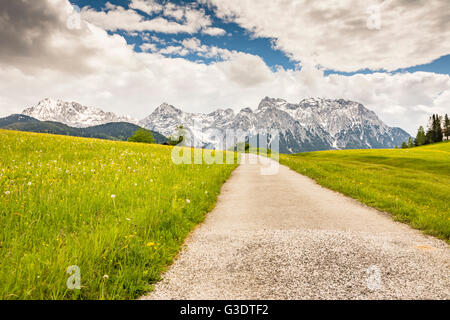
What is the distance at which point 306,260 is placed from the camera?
4.41 meters

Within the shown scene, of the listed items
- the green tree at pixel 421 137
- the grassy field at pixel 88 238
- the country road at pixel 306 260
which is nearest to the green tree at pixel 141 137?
the grassy field at pixel 88 238

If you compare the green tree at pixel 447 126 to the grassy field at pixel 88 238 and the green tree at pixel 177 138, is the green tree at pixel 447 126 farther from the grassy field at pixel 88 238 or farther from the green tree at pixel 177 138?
the grassy field at pixel 88 238

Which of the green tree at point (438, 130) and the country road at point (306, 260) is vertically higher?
the green tree at point (438, 130)

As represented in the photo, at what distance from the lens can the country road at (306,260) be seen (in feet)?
11.4

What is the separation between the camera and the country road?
3484 millimetres

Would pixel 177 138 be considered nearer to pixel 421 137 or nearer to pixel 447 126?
pixel 421 137

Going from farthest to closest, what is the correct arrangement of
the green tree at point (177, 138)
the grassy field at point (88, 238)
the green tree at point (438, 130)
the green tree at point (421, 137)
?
the green tree at point (421, 137)
the green tree at point (438, 130)
the green tree at point (177, 138)
the grassy field at point (88, 238)

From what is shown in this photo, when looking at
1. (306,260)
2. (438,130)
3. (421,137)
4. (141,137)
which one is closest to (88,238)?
(306,260)

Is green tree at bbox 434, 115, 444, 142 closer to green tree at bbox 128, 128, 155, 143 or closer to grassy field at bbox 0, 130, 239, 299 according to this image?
green tree at bbox 128, 128, 155, 143

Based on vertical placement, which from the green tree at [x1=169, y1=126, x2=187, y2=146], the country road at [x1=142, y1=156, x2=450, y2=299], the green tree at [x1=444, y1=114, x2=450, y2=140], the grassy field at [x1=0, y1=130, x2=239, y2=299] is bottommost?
the country road at [x1=142, y1=156, x2=450, y2=299]

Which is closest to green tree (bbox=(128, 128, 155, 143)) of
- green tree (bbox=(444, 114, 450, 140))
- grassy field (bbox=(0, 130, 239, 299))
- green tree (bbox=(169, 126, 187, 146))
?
green tree (bbox=(169, 126, 187, 146))
